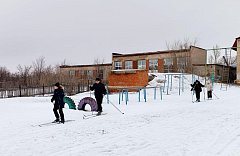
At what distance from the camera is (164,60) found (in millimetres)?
51781

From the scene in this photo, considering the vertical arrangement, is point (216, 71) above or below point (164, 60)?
below

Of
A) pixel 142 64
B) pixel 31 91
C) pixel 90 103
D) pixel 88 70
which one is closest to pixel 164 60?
pixel 142 64

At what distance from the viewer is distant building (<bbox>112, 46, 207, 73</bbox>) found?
48.4m

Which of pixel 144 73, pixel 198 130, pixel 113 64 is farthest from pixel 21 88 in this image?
pixel 198 130

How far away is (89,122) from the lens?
11617 millimetres

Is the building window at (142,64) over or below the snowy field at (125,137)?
over

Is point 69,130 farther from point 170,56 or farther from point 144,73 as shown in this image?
point 170,56

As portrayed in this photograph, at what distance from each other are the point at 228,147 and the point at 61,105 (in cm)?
687

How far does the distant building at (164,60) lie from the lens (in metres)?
48.4

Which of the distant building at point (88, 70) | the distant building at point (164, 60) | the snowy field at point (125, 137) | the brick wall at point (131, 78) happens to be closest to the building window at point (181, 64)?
the distant building at point (164, 60)

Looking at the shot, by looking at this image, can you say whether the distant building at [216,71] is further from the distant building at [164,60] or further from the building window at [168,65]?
the building window at [168,65]

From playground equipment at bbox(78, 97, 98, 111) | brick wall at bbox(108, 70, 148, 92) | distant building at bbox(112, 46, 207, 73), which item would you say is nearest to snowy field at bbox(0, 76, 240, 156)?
playground equipment at bbox(78, 97, 98, 111)

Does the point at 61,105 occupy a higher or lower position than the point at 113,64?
lower

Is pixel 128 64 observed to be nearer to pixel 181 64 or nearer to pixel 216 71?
pixel 181 64
